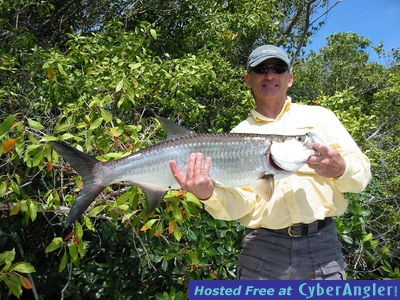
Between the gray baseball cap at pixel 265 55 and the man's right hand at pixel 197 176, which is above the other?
the gray baseball cap at pixel 265 55

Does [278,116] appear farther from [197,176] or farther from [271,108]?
[197,176]

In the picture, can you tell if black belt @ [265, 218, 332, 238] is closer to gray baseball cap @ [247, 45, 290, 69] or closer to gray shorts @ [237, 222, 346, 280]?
gray shorts @ [237, 222, 346, 280]

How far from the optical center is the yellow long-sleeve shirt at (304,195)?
8.81 feet

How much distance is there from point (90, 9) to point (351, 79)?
8.75 m

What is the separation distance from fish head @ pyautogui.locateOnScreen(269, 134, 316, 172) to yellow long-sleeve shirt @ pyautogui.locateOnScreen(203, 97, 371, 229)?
0.16 meters

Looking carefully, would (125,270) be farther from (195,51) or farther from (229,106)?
(195,51)

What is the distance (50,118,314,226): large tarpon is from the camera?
273cm

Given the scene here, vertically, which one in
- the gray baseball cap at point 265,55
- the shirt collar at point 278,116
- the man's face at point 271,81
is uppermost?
the gray baseball cap at point 265,55

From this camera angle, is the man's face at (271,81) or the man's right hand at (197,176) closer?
the man's right hand at (197,176)

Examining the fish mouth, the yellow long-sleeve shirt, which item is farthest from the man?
the fish mouth

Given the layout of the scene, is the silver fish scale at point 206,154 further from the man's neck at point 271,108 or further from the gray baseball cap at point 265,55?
the gray baseball cap at point 265,55

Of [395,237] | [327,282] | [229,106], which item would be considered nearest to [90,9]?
[229,106]

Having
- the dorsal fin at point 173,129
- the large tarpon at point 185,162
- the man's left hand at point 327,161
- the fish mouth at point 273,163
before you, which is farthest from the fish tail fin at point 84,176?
the man's left hand at point 327,161

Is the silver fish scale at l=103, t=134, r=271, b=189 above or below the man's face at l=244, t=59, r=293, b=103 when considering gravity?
below
